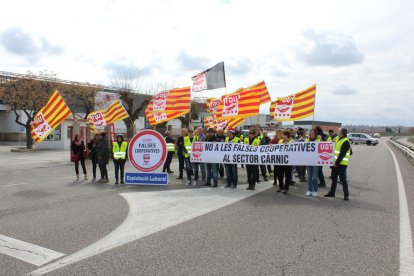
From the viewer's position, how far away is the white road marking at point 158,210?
5.05 meters

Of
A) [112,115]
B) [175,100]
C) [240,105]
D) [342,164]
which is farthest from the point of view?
[112,115]

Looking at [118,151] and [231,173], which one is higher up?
[118,151]

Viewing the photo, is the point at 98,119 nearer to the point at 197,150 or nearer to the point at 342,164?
the point at 197,150

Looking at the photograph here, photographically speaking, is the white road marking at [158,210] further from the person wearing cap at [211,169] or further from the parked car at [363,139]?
the parked car at [363,139]

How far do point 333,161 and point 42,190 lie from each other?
27.2 ft

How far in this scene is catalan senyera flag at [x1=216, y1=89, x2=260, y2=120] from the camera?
44.5 feet

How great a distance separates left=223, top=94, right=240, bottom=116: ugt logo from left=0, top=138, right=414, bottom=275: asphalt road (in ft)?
16.0

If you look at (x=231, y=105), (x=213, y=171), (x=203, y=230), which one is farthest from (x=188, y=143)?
(x=203, y=230)

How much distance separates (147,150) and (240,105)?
4690mm

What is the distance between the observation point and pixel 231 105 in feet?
47.1

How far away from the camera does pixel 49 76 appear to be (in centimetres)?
3134

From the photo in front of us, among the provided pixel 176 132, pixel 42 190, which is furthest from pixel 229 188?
pixel 176 132

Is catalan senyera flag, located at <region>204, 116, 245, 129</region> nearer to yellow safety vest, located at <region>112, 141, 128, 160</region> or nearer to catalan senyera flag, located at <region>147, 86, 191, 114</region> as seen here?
catalan senyera flag, located at <region>147, 86, 191, 114</region>

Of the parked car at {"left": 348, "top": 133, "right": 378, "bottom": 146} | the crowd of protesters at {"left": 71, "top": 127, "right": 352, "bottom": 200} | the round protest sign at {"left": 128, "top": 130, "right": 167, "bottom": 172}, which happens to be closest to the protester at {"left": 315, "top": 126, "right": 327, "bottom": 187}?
the crowd of protesters at {"left": 71, "top": 127, "right": 352, "bottom": 200}
